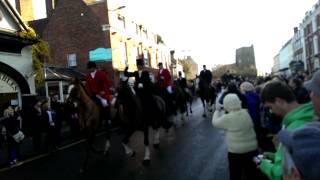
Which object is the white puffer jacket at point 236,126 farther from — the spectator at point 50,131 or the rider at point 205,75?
the rider at point 205,75

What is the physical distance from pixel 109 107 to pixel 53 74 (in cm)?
2196

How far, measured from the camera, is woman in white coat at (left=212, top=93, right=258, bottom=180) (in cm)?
648

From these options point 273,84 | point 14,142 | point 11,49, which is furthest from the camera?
point 11,49

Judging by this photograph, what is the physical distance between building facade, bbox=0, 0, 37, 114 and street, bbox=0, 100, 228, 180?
8.56m

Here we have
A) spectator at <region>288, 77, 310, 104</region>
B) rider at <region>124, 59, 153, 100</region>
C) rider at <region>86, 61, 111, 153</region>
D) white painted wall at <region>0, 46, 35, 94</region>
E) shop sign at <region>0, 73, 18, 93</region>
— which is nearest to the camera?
spectator at <region>288, 77, 310, 104</region>

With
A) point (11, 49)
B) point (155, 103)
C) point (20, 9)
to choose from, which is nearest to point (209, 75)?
point (11, 49)

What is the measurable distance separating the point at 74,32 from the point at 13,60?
2127 centimetres

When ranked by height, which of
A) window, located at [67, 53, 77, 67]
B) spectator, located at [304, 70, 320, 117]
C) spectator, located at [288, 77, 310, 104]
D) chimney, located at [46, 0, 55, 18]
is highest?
chimney, located at [46, 0, 55, 18]

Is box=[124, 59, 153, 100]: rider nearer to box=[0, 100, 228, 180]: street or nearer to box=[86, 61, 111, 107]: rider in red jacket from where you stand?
box=[86, 61, 111, 107]: rider in red jacket

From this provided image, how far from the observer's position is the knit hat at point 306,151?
6.96 ft

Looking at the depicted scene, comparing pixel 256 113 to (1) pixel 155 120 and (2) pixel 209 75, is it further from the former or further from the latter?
(2) pixel 209 75

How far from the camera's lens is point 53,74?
112ft

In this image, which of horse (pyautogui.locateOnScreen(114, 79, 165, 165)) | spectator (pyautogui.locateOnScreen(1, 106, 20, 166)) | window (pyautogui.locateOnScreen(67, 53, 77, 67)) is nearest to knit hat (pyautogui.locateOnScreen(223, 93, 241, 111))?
horse (pyautogui.locateOnScreen(114, 79, 165, 165))

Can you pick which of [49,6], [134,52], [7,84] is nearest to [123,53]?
[134,52]
